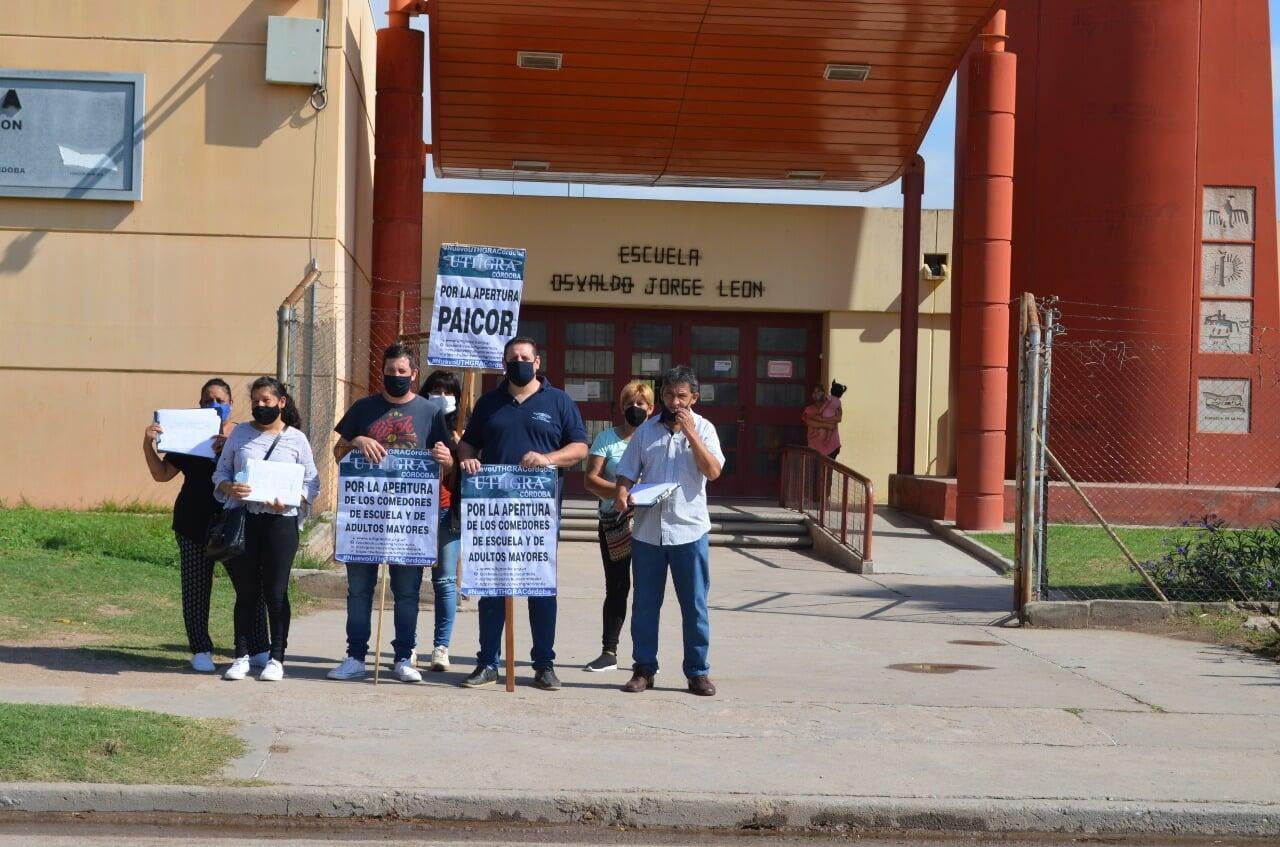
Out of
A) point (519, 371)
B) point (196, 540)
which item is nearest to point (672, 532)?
point (519, 371)

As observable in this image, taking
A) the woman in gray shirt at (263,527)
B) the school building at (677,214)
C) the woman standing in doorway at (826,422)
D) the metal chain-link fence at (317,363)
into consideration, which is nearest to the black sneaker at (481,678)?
the woman in gray shirt at (263,527)

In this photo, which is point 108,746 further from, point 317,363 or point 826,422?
point 826,422

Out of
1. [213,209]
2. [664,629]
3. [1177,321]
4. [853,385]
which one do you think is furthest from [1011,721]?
[853,385]

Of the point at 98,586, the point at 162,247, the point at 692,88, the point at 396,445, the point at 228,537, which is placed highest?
the point at 692,88

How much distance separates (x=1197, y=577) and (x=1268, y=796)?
6.44 m

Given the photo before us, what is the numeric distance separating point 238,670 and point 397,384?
1.85 meters

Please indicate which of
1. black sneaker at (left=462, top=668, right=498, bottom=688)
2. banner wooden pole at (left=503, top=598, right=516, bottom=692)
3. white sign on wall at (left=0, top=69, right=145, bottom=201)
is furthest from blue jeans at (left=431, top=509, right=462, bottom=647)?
white sign on wall at (left=0, top=69, right=145, bottom=201)

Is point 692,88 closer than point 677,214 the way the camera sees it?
Yes

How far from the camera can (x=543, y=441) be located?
886 cm

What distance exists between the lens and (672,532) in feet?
29.0

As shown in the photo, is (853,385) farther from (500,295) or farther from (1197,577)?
(500,295)

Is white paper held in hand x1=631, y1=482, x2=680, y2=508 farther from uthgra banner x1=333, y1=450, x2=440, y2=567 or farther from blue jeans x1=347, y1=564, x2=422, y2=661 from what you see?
blue jeans x1=347, y1=564, x2=422, y2=661

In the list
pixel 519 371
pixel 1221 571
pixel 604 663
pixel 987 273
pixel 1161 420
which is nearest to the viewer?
pixel 519 371

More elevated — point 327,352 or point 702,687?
point 327,352
